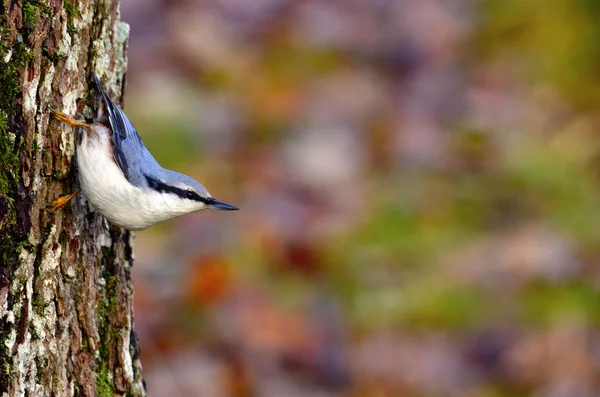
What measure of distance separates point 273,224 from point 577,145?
2.80 meters

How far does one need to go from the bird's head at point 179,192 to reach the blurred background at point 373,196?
193cm

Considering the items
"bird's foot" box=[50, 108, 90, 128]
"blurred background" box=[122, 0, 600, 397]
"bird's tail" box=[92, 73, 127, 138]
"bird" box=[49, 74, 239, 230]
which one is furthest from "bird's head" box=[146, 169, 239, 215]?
"blurred background" box=[122, 0, 600, 397]

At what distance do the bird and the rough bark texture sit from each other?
46 millimetres

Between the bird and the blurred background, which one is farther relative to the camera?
the blurred background

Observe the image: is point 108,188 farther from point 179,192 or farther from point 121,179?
point 179,192

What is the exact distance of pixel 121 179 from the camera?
8.73 feet

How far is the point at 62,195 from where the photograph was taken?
2.57 metres

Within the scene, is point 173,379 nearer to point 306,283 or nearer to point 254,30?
point 306,283

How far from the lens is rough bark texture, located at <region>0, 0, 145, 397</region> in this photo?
93.0 inches

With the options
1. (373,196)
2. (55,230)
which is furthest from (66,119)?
(373,196)

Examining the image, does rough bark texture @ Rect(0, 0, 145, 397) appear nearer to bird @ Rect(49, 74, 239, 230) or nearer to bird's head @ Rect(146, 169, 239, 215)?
bird @ Rect(49, 74, 239, 230)

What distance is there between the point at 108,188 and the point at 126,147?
185mm

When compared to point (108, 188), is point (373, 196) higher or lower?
higher

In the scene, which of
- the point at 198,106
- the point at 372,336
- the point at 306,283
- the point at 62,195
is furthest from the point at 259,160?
the point at 62,195
